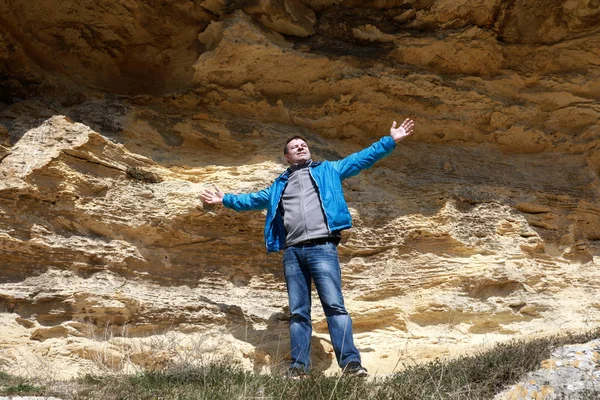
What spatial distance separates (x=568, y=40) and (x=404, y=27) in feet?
5.45

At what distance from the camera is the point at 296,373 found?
4.47 metres

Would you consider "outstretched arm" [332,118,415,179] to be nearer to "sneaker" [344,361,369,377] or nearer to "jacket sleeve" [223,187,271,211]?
"jacket sleeve" [223,187,271,211]

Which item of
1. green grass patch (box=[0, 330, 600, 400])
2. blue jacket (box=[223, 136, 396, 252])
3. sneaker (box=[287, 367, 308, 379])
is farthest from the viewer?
blue jacket (box=[223, 136, 396, 252])

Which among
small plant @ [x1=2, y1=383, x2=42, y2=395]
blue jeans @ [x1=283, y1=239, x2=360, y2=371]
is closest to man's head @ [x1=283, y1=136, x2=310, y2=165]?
blue jeans @ [x1=283, y1=239, x2=360, y2=371]

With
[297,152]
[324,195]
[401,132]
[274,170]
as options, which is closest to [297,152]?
[297,152]

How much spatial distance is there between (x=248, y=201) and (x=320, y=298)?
3.32 feet

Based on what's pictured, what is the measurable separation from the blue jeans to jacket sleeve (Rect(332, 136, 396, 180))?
0.65 m

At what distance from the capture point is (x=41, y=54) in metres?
6.48

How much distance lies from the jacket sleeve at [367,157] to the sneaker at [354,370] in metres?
1.49

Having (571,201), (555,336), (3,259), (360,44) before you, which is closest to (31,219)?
(3,259)

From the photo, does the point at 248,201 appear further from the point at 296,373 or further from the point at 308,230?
the point at 296,373

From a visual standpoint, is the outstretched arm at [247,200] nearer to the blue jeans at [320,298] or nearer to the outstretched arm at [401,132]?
the blue jeans at [320,298]

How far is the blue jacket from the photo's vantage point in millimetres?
5094

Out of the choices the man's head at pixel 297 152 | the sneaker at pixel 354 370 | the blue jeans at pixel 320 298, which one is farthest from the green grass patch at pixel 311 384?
the man's head at pixel 297 152
